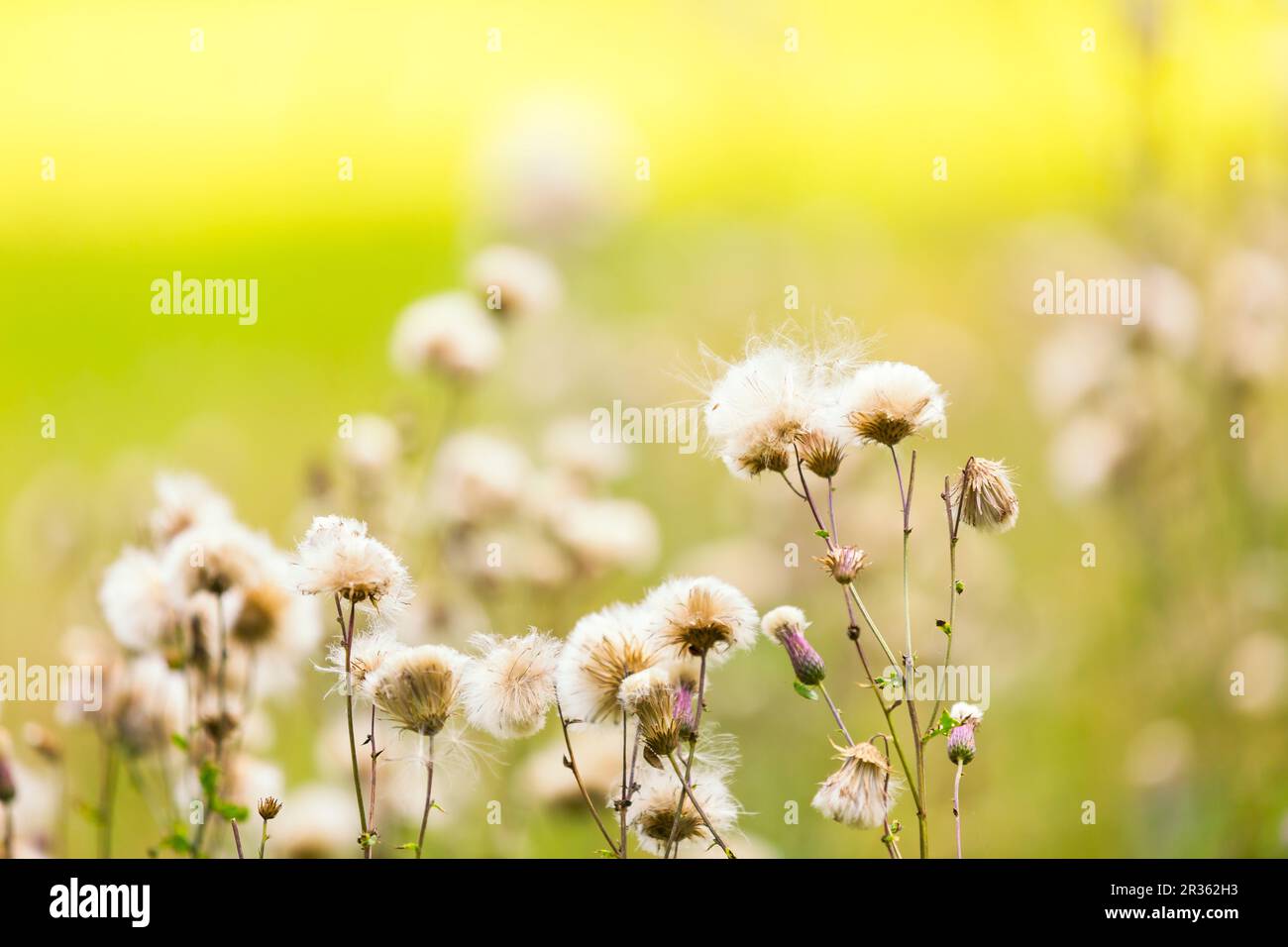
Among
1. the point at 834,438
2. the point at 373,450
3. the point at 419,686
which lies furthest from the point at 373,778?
the point at 373,450

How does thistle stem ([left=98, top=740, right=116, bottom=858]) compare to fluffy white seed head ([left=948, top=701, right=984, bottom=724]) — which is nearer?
fluffy white seed head ([left=948, top=701, right=984, bottom=724])

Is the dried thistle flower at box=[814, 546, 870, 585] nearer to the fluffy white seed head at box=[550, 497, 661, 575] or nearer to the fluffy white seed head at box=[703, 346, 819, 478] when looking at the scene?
the fluffy white seed head at box=[703, 346, 819, 478]

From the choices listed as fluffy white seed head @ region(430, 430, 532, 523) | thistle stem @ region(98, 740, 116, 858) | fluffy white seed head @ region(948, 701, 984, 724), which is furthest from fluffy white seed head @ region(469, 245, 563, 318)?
fluffy white seed head @ region(948, 701, 984, 724)

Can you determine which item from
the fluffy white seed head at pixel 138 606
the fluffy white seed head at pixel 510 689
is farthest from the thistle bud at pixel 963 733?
the fluffy white seed head at pixel 138 606

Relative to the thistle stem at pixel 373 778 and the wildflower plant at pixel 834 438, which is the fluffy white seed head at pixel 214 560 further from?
the wildflower plant at pixel 834 438

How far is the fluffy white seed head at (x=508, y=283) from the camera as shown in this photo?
5.36 feet

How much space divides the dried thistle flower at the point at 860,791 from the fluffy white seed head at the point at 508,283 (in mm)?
1073

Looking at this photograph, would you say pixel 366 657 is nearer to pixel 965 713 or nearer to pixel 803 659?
pixel 803 659

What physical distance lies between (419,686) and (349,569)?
0.35 feet

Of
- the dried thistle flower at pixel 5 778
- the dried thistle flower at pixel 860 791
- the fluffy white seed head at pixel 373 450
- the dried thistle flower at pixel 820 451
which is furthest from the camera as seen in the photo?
the fluffy white seed head at pixel 373 450

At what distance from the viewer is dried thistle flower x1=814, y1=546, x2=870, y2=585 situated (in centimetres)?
75

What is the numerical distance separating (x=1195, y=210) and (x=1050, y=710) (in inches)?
42.9

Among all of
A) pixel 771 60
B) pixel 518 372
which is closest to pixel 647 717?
pixel 518 372

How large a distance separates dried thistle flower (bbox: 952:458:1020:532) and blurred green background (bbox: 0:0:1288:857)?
1.06 meters
